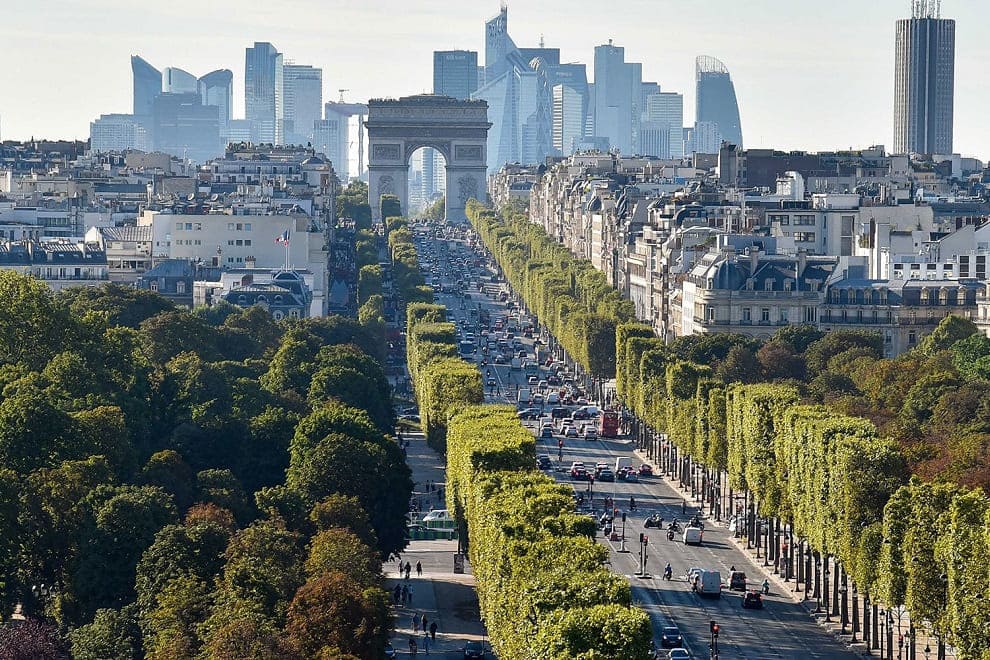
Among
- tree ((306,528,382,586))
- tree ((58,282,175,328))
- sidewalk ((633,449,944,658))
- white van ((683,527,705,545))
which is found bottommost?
sidewalk ((633,449,944,658))

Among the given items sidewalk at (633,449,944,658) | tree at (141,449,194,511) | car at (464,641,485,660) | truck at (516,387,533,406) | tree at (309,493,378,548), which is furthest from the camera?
truck at (516,387,533,406)

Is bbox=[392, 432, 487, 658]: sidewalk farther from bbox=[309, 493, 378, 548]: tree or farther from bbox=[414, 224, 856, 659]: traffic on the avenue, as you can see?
bbox=[414, 224, 856, 659]: traffic on the avenue

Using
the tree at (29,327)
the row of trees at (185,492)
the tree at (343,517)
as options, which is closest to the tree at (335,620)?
the row of trees at (185,492)

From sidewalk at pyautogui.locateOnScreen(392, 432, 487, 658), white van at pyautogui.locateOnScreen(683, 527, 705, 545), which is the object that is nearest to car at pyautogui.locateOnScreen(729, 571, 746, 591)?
sidewalk at pyautogui.locateOnScreen(392, 432, 487, 658)

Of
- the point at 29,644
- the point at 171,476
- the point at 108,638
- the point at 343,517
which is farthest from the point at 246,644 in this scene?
the point at 171,476

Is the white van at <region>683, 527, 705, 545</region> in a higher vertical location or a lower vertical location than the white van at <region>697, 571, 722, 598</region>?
higher

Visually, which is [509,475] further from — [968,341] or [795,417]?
[968,341]

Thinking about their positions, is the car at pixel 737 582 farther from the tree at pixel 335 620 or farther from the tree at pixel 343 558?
the tree at pixel 335 620
